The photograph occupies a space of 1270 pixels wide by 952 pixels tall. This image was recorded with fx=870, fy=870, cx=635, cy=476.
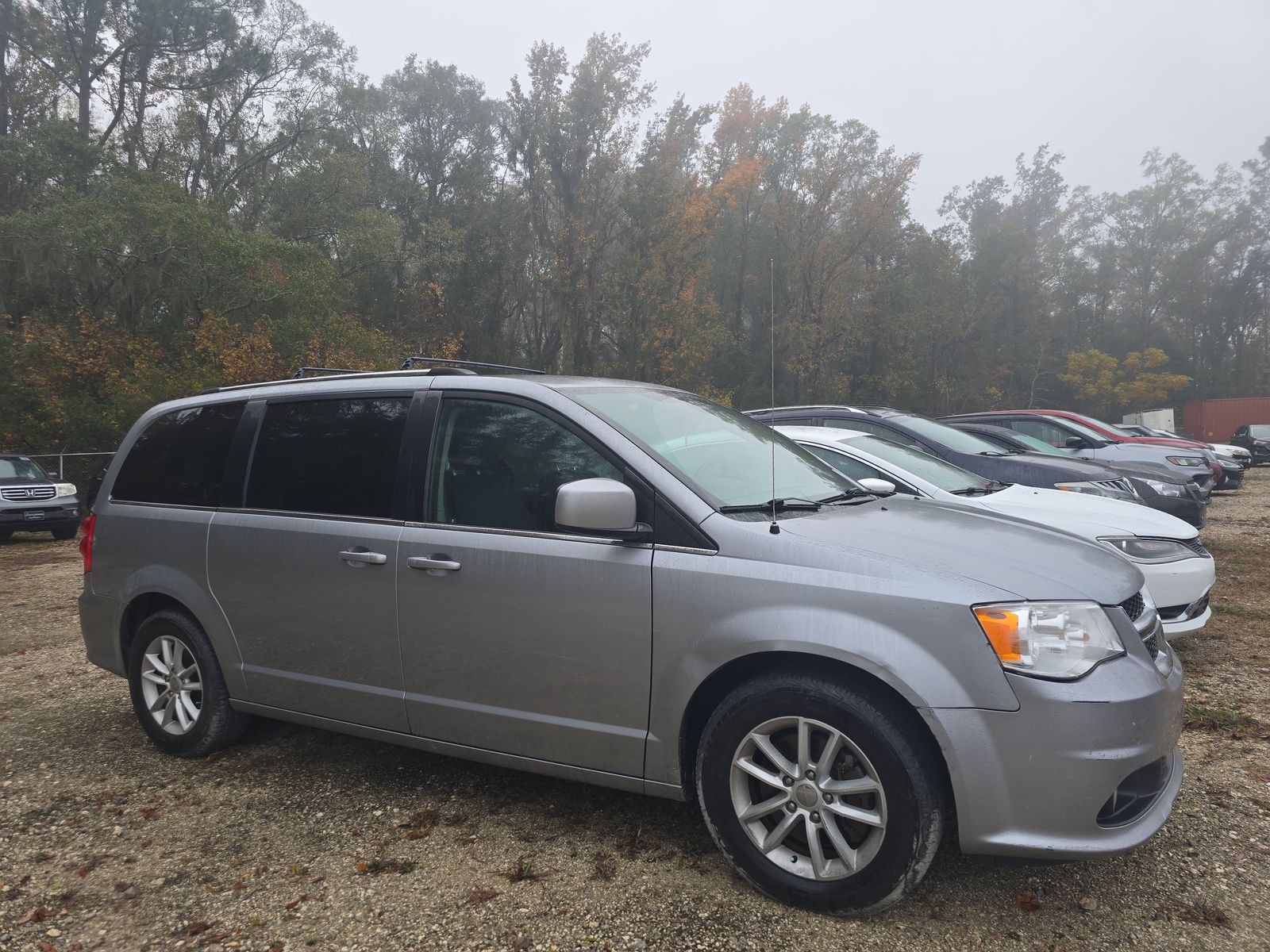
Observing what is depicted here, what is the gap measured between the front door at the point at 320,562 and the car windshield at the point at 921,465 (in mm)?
3713

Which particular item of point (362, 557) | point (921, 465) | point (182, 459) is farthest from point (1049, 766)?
point (921, 465)

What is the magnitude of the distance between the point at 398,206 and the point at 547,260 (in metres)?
8.38

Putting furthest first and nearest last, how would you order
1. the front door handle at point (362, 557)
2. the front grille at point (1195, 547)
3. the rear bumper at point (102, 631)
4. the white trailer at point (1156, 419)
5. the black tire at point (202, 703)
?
the white trailer at point (1156, 419)
the front grille at point (1195, 547)
the rear bumper at point (102, 631)
the black tire at point (202, 703)
the front door handle at point (362, 557)

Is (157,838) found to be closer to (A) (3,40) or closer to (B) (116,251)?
(B) (116,251)

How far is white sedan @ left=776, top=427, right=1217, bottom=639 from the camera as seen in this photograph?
503 centimetres

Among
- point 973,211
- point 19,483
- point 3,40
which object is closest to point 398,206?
point 3,40

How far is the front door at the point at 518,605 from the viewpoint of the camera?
2986 mm

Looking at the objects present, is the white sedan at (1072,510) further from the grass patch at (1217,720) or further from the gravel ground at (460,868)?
the gravel ground at (460,868)

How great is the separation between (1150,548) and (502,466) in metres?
4.04

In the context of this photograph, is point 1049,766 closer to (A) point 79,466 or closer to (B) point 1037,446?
(B) point 1037,446

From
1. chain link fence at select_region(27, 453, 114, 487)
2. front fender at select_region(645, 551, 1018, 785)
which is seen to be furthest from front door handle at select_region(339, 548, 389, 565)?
chain link fence at select_region(27, 453, 114, 487)

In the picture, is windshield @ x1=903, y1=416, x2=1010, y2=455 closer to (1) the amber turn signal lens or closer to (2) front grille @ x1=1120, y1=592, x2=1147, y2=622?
(2) front grille @ x1=1120, y1=592, x2=1147, y2=622

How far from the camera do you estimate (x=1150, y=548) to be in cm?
516

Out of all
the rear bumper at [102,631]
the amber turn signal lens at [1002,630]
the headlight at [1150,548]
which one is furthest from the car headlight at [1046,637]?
the rear bumper at [102,631]
